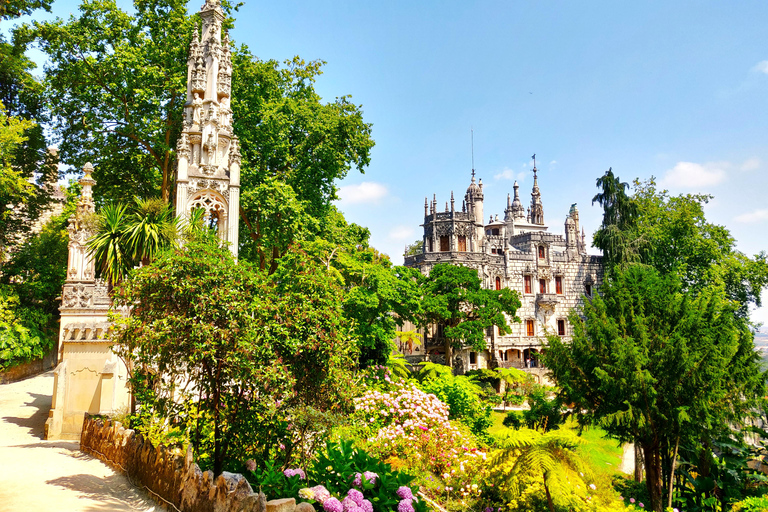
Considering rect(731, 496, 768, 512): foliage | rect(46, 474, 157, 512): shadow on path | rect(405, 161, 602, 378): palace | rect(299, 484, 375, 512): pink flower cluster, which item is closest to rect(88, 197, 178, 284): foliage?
rect(46, 474, 157, 512): shadow on path

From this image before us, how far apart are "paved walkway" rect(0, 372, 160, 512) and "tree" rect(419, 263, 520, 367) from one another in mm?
25414

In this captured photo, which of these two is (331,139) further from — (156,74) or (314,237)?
(156,74)

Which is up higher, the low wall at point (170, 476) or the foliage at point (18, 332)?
the foliage at point (18, 332)

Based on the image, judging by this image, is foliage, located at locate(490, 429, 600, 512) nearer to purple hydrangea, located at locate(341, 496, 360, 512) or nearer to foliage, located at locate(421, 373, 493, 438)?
purple hydrangea, located at locate(341, 496, 360, 512)

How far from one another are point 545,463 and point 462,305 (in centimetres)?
2985

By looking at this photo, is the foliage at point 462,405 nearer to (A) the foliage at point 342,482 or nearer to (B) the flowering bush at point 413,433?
(B) the flowering bush at point 413,433

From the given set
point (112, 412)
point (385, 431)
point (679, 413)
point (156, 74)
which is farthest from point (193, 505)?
point (156, 74)

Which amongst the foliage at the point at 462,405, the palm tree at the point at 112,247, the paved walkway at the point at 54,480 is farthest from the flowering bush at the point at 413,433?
the palm tree at the point at 112,247

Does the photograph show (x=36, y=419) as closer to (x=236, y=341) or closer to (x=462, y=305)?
(x=236, y=341)

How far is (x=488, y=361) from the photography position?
141 ft

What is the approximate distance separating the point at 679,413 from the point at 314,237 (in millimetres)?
14144

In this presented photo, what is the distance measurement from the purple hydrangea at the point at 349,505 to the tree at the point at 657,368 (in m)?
7.73

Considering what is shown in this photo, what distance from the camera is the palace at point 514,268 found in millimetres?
42781

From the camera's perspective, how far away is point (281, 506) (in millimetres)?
5742
